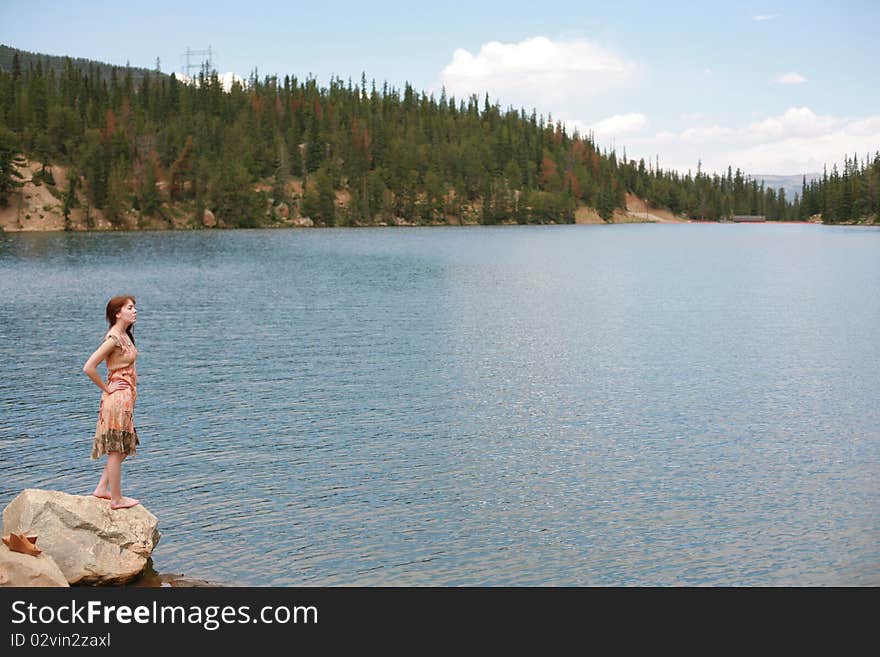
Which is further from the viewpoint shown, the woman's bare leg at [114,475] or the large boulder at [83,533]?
the woman's bare leg at [114,475]

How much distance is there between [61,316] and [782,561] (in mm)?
45103

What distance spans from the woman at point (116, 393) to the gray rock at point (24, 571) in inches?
85.0

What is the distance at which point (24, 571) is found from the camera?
13.6 metres

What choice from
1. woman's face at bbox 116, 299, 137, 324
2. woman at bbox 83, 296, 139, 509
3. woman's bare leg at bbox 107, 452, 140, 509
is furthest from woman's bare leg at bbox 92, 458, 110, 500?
woman's face at bbox 116, 299, 137, 324

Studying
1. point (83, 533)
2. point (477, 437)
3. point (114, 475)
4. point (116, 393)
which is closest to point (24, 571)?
point (83, 533)

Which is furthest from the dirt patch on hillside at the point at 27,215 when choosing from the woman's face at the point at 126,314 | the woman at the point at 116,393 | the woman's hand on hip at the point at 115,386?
the woman's face at the point at 126,314

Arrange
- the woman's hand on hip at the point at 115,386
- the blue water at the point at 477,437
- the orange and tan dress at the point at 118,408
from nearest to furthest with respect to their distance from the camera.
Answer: the orange and tan dress at the point at 118,408
the woman's hand on hip at the point at 115,386
the blue water at the point at 477,437

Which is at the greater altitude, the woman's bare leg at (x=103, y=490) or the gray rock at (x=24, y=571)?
the woman's bare leg at (x=103, y=490)

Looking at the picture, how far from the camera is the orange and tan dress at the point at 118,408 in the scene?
50.5 ft

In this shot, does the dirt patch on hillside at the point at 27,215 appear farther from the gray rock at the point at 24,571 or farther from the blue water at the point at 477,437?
the gray rock at the point at 24,571

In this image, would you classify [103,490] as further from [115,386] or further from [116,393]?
[115,386]
